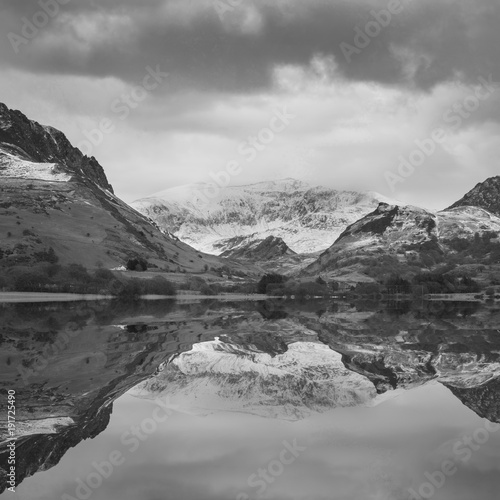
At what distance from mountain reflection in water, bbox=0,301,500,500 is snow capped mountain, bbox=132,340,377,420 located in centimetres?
10

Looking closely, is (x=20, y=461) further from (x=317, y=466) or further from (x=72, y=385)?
(x=72, y=385)

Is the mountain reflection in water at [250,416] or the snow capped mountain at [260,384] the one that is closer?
the mountain reflection in water at [250,416]

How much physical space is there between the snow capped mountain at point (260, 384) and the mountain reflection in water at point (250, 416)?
10cm

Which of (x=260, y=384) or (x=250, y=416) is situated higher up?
(x=250, y=416)

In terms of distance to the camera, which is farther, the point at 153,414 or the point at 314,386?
the point at 314,386

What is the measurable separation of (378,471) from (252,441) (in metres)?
4.94

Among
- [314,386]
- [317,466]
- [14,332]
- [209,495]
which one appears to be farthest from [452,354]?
[14,332]

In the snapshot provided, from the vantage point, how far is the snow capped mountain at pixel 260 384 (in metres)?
27.8

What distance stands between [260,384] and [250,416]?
28.7 ft

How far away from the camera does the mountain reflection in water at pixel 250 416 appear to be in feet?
56.7

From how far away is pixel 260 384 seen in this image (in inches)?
1347

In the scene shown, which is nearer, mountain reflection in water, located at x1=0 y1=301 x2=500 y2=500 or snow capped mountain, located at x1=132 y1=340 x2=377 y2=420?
mountain reflection in water, located at x1=0 y1=301 x2=500 y2=500

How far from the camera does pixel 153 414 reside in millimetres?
25453

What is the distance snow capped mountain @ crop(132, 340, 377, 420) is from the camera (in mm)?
27781
